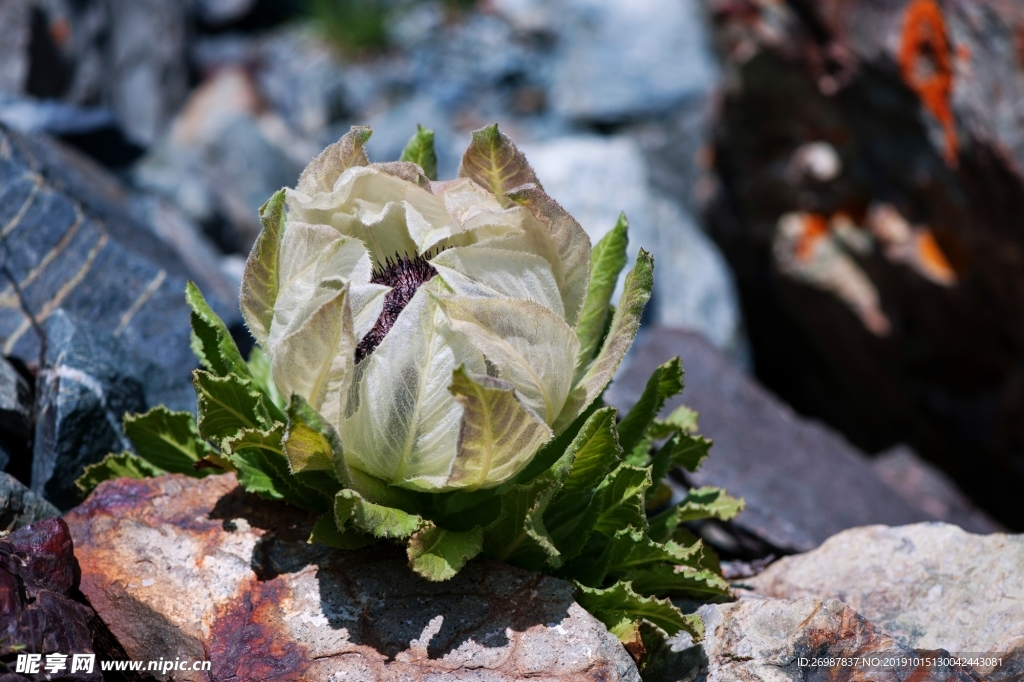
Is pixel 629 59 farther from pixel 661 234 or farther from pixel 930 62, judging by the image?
pixel 930 62

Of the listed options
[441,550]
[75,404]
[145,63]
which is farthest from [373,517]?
[145,63]

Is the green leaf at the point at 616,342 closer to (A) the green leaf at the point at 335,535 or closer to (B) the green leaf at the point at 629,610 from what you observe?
(B) the green leaf at the point at 629,610

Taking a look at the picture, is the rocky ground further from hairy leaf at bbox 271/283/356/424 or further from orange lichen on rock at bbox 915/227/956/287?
hairy leaf at bbox 271/283/356/424

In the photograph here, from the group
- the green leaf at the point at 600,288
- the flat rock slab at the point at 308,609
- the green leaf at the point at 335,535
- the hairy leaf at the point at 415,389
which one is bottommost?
the flat rock slab at the point at 308,609

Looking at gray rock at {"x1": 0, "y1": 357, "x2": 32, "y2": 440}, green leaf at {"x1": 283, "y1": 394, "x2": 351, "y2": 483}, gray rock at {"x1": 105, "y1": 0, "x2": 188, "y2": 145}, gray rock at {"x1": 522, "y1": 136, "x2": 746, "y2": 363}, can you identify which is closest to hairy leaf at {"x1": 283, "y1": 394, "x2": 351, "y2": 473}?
green leaf at {"x1": 283, "y1": 394, "x2": 351, "y2": 483}

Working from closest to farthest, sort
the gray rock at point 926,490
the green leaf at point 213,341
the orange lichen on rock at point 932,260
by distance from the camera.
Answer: the green leaf at point 213,341 → the gray rock at point 926,490 → the orange lichen on rock at point 932,260

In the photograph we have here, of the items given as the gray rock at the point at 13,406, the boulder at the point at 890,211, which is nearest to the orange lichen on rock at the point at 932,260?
the boulder at the point at 890,211
